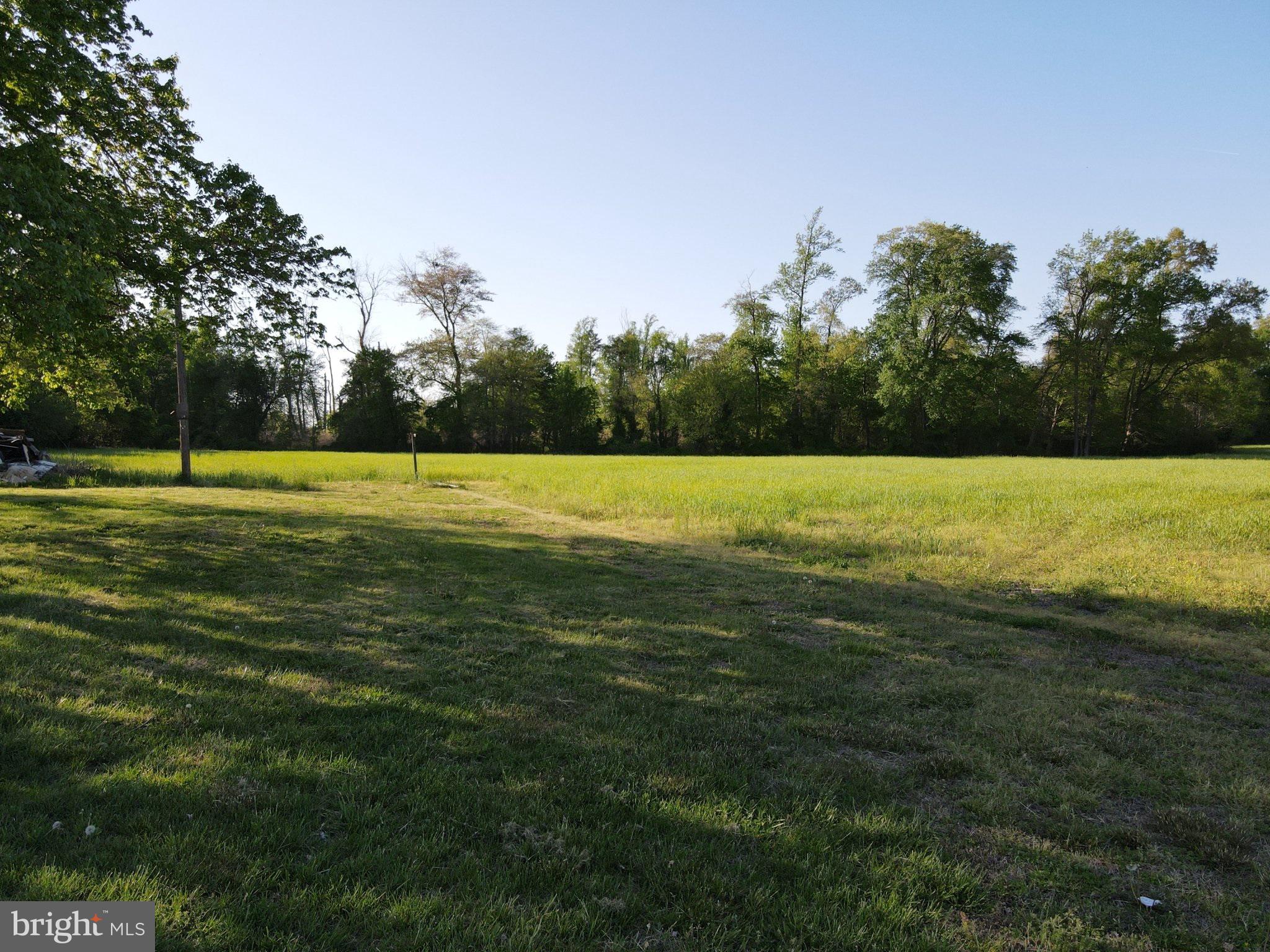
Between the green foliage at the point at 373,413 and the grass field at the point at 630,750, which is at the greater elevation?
the green foliage at the point at 373,413

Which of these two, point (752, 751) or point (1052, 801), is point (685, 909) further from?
point (1052, 801)

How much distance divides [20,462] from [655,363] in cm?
5748

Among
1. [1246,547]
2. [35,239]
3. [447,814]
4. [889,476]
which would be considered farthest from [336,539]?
[889,476]

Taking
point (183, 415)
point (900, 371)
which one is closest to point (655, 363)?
point (900, 371)

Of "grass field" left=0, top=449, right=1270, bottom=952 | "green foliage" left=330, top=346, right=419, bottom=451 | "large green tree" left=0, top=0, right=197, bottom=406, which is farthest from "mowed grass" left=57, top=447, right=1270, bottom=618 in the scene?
"green foliage" left=330, top=346, right=419, bottom=451

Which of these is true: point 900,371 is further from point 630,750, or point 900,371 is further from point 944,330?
point 630,750

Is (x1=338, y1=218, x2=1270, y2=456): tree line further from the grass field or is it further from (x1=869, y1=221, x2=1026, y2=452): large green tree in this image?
the grass field

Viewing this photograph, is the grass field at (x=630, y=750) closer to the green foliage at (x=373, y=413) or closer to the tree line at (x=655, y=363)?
the tree line at (x=655, y=363)

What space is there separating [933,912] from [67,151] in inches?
545

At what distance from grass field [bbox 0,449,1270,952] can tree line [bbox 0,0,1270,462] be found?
16.2ft

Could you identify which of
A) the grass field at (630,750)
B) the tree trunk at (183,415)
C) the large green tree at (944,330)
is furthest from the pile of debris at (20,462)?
the large green tree at (944,330)

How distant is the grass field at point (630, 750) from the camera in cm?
252

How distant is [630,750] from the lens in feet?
12.5

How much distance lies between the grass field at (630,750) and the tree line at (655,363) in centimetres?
493
